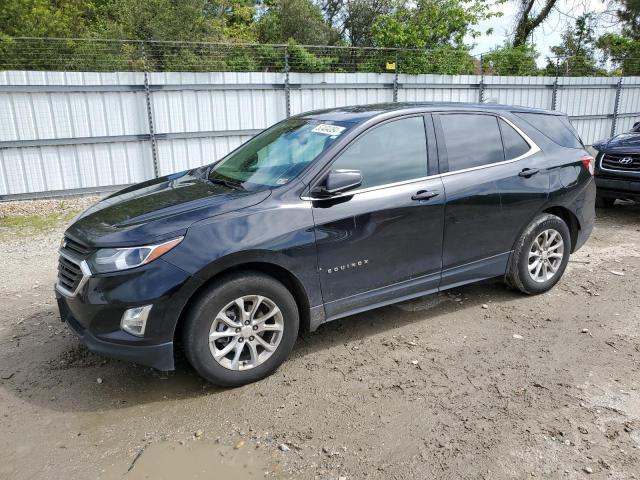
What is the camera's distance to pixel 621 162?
24.5 ft

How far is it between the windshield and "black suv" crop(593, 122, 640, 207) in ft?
17.6

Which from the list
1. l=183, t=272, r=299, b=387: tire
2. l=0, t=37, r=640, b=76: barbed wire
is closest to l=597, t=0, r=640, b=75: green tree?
l=0, t=37, r=640, b=76: barbed wire

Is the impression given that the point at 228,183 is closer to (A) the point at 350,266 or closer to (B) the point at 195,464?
(A) the point at 350,266

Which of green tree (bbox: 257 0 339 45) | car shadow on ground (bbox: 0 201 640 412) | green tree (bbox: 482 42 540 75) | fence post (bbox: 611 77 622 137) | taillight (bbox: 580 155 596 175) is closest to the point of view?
car shadow on ground (bbox: 0 201 640 412)

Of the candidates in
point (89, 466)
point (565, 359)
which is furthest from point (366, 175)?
point (89, 466)

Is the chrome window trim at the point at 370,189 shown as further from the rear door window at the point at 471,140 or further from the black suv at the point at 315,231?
the rear door window at the point at 471,140

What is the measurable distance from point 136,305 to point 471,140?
288 cm

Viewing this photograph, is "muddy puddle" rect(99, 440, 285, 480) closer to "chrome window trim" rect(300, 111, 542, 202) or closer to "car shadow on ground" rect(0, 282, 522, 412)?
"car shadow on ground" rect(0, 282, 522, 412)

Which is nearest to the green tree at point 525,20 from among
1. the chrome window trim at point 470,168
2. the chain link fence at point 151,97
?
the chain link fence at point 151,97

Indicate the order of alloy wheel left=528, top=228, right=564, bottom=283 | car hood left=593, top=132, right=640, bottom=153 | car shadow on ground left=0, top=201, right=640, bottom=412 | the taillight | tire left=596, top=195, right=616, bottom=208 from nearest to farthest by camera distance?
1. car shadow on ground left=0, top=201, right=640, bottom=412
2. alloy wheel left=528, top=228, right=564, bottom=283
3. the taillight
4. car hood left=593, top=132, right=640, bottom=153
5. tire left=596, top=195, right=616, bottom=208

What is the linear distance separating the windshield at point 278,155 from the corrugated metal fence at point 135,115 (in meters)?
5.71

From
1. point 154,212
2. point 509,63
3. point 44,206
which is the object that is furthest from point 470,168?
point 509,63

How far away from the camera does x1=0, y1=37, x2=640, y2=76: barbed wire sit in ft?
32.5

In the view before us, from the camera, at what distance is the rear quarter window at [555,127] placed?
4.72 m
